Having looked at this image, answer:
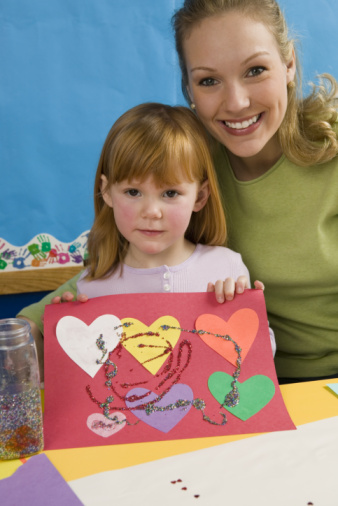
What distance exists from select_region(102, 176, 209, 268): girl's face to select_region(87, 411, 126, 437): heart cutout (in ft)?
1.23

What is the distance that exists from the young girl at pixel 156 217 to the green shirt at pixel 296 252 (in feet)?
0.31

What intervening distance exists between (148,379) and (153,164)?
40cm

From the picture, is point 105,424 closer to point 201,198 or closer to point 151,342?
point 151,342

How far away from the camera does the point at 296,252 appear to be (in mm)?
1307

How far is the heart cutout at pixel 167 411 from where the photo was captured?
87 cm

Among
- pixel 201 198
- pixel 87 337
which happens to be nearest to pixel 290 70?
pixel 201 198

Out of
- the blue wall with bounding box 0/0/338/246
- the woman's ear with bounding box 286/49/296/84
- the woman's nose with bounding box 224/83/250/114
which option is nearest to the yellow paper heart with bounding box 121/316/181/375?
the woman's nose with bounding box 224/83/250/114

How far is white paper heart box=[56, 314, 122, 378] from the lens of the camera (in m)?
0.93

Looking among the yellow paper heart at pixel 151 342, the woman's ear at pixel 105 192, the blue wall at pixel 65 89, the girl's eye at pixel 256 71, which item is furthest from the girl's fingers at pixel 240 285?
the blue wall at pixel 65 89

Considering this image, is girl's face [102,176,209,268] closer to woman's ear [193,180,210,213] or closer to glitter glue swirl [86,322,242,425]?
woman's ear [193,180,210,213]

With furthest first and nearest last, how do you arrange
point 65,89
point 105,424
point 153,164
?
point 65,89 < point 153,164 < point 105,424

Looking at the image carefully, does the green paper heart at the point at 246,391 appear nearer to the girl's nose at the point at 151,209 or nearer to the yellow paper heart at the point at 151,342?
the yellow paper heart at the point at 151,342

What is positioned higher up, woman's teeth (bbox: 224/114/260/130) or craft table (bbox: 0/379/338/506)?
woman's teeth (bbox: 224/114/260/130)

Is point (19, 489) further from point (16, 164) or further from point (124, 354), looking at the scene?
point (16, 164)
